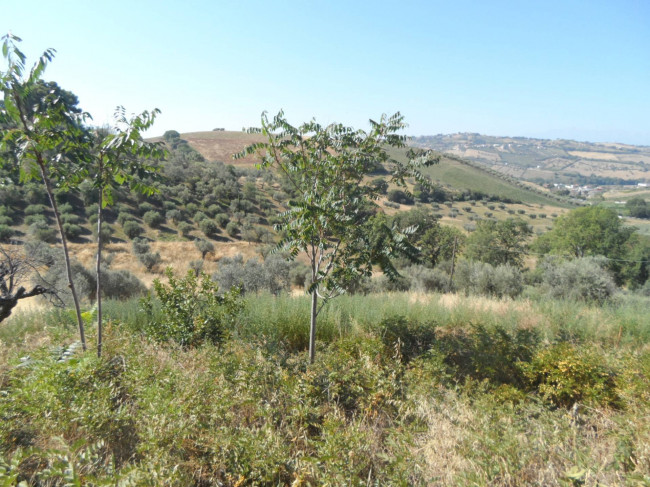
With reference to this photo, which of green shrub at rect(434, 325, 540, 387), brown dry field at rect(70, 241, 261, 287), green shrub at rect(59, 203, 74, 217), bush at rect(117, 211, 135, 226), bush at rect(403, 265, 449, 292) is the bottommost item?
brown dry field at rect(70, 241, 261, 287)

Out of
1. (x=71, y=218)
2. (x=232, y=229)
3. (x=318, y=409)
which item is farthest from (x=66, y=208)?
(x=318, y=409)

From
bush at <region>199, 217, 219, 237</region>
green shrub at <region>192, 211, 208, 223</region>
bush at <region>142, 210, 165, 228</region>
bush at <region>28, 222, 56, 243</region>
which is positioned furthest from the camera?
green shrub at <region>192, 211, 208, 223</region>

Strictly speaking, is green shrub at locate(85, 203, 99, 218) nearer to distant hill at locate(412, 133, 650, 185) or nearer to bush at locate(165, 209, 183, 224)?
bush at locate(165, 209, 183, 224)

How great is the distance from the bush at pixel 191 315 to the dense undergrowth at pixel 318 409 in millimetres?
172

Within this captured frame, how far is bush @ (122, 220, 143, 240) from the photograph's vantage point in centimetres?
2784

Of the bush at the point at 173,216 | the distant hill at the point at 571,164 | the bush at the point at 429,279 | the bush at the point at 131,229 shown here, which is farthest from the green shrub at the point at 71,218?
the distant hill at the point at 571,164

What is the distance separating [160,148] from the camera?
3.79 metres

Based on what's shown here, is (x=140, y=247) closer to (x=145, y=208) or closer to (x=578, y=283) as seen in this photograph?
(x=145, y=208)

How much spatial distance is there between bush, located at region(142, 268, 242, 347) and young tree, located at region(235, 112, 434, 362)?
1710 mm

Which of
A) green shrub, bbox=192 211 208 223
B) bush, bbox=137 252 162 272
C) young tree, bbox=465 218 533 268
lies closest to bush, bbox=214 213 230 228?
green shrub, bbox=192 211 208 223

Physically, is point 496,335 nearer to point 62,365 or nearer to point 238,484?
point 238,484

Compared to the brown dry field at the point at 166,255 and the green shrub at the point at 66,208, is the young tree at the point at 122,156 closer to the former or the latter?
the brown dry field at the point at 166,255

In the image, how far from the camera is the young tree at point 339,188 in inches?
155

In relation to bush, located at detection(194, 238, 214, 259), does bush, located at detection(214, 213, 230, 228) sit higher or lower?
higher
